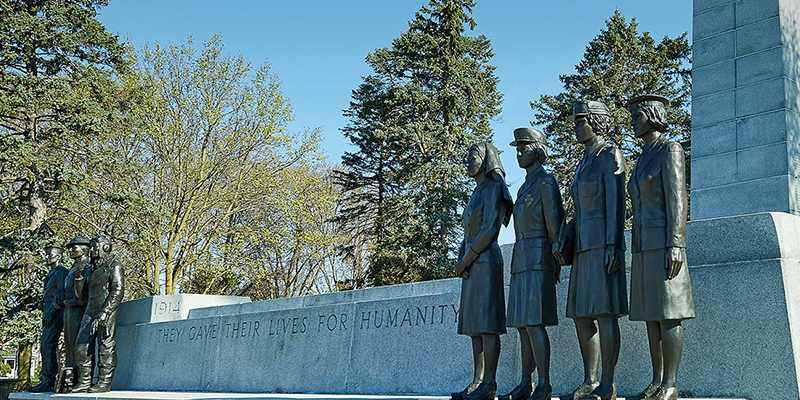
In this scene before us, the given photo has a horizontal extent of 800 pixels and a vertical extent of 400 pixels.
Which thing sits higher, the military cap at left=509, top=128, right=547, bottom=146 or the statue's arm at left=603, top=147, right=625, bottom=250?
the military cap at left=509, top=128, right=547, bottom=146

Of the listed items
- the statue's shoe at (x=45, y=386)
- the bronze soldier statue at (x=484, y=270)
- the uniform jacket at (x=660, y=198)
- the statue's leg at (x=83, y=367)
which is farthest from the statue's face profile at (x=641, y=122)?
the statue's shoe at (x=45, y=386)

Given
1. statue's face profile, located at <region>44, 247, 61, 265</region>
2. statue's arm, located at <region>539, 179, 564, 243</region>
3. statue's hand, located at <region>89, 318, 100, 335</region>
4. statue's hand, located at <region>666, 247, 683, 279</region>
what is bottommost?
statue's hand, located at <region>89, 318, 100, 335</region>

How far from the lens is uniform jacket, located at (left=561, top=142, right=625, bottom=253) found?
19.3 feet

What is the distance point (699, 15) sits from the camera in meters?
10.5

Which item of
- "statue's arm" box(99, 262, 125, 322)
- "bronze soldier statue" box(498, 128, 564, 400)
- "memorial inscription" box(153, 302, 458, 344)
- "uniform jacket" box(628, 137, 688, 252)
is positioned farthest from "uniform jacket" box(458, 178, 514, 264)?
"statue's arm" box(99, 262, 125, 322)

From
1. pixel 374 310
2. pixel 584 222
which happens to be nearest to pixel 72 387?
pixel 374 310

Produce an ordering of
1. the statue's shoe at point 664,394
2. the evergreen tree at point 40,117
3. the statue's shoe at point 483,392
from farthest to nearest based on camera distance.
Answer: the evergreen tree at point 40,117
the statue's shoe at point 483,392
the statue's shoe at point 664,394

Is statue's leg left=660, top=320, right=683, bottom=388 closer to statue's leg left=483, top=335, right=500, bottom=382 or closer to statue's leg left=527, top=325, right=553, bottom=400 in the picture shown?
statue's leg left=527, top=325, right=553, bottom=400

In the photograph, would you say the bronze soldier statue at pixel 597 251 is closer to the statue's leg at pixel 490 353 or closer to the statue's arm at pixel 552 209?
the statue's arm at pixel 552 209

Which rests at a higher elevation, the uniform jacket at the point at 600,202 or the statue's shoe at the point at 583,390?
the uniform jacket at the point at 600,202

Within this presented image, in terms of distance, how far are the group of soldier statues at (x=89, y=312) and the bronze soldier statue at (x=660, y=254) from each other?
916 centimetres

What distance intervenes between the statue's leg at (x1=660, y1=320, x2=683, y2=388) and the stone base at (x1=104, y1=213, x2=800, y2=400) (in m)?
0.95

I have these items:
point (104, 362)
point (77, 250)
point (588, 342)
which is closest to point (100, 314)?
point (104, 362)

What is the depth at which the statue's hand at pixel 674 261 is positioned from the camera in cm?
549
